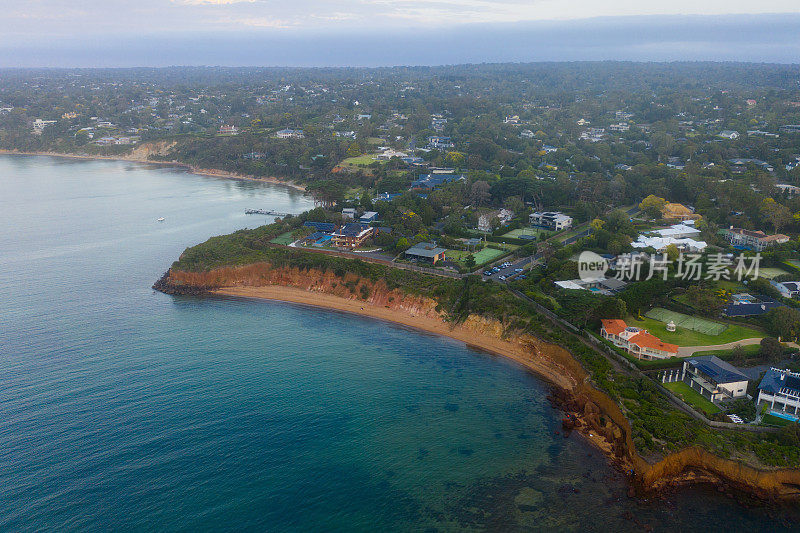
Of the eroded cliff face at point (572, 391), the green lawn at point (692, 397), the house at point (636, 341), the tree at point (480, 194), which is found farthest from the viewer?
the tree at point (480, 194)

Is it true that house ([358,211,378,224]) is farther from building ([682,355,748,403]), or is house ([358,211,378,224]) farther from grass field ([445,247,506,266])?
building ([682,355,748,403])

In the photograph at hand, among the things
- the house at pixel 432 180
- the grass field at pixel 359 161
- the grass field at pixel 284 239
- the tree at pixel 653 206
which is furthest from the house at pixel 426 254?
the grass field at pixel 359 161

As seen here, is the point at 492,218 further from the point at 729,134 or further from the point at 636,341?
the point at 729,134

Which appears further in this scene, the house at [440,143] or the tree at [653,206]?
the house at [440,143]

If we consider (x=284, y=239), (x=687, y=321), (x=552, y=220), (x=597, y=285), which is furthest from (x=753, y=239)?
(x=284, y=239)

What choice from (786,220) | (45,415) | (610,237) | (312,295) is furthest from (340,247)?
(786,220)

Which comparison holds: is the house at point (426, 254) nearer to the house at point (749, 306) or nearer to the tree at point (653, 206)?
the house at point (749, 306)

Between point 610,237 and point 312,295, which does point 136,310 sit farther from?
point 610,237
